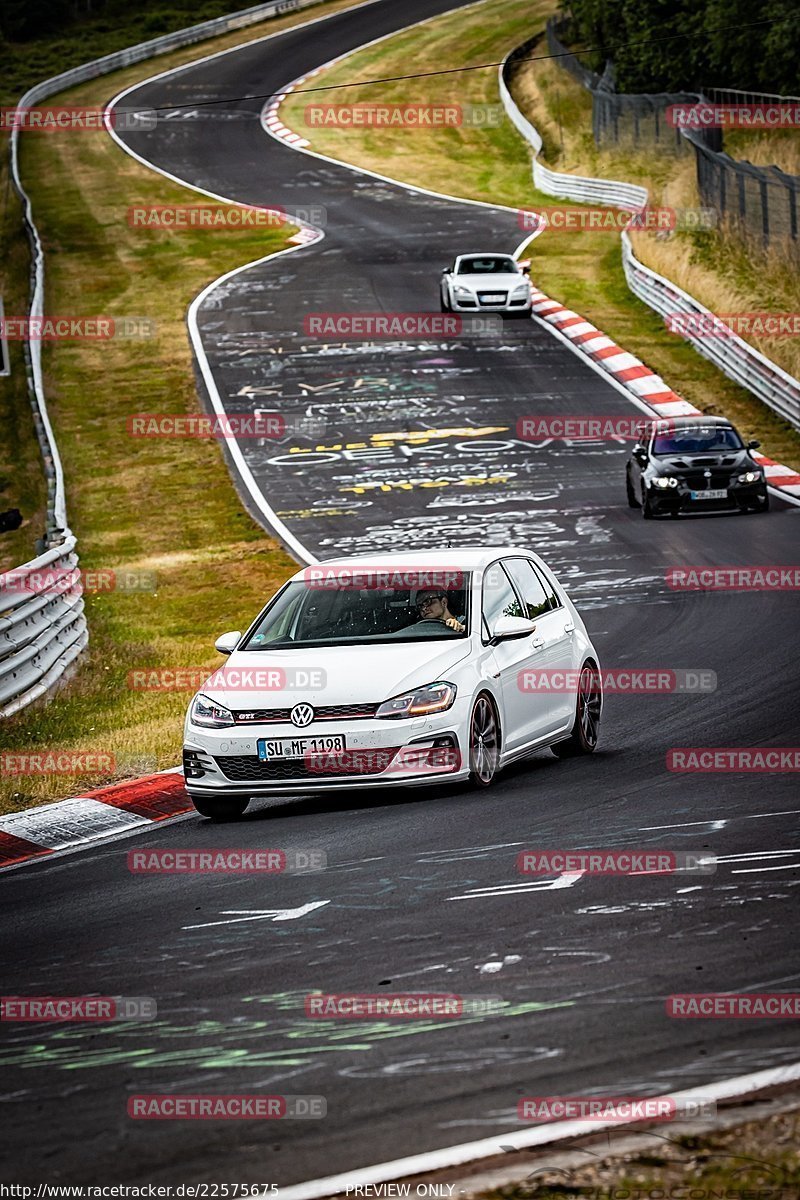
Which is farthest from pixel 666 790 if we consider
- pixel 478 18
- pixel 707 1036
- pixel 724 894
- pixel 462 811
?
pixel 478 18

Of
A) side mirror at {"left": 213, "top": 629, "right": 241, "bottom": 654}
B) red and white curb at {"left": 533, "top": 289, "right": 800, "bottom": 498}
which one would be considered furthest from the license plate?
red and white curb at {"left": 533, "top": 289, "right": 800, "bottom": 498}

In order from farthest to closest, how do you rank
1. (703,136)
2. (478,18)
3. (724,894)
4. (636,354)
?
(478,18)
(703,136)
(636,354)
(724,894)

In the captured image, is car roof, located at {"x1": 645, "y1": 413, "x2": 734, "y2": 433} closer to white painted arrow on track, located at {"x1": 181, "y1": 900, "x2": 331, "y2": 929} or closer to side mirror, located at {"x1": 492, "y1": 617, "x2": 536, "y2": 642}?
side mirror, located at {"x1": 492, "y1": 617, "x2": 536, "y2": 642}

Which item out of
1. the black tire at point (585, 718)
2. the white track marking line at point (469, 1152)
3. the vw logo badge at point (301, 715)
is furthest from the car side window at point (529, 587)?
the white track marking line at point (469, 1152)

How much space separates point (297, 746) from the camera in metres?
10.4

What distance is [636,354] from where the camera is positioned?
118ft

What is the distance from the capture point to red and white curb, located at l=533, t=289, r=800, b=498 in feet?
90.5

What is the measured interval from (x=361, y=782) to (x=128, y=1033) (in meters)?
3.99

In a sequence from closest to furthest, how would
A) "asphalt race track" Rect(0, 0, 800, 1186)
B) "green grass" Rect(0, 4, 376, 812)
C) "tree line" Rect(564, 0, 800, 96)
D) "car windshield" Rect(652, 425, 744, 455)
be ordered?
"asphalt race track" Rect(0, 0, 800, 1186), "green grass" Rect(0, 4, 376, 812), "car windshield" Rect(652, 425, 744, 455), "tree line" Rect(564, 0, 800, 96)

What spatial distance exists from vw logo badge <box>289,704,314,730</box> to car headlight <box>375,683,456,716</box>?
1.28ft

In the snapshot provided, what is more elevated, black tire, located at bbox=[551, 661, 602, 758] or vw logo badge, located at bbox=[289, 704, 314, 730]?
vw logo badge, located at bbox=[289, 704, 314, 730]

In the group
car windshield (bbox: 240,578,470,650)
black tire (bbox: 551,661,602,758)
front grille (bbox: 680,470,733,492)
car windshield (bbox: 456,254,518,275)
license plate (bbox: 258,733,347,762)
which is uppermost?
car windshield (bbox: 240,578,470,650)

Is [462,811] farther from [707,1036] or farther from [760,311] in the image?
[760,311]

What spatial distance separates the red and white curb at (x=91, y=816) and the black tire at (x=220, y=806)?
0.37 meters
